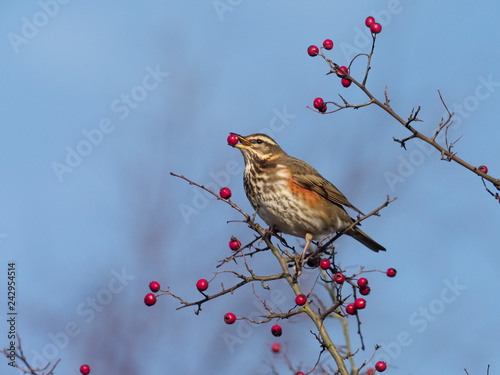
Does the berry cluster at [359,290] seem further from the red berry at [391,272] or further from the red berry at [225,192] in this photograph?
the red berry at [225,192]

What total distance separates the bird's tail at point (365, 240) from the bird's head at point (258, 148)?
3.96 ft

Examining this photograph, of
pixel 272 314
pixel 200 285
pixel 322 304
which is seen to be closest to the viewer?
pixel 272 314

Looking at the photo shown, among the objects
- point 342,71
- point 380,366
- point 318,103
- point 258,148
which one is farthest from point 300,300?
point 258,148

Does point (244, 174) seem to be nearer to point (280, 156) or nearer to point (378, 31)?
point (280, 156)

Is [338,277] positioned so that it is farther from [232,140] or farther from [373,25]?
[232,140]

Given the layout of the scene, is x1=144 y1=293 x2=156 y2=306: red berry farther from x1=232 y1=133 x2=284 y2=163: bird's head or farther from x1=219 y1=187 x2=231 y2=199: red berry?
x1=232 y1=133 x2=284 y2=163: bird's head

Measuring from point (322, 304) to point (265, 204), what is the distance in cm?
145

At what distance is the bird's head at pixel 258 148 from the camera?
6.78 metres

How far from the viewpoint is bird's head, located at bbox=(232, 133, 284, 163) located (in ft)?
22.2

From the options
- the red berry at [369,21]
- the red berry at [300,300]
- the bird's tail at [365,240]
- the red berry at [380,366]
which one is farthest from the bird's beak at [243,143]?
the red berry at [380,366]

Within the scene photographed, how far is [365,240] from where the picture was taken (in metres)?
6.85

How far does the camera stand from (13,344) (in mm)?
4547

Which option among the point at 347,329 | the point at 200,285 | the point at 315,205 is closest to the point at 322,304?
the point at 347,329

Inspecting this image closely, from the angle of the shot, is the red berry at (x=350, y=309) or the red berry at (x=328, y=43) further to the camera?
the red berry at (x=328, y=43)
